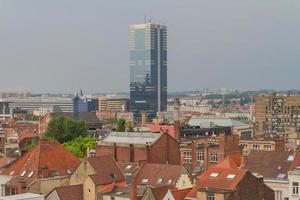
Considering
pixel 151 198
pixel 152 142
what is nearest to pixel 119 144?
pixel 152 142

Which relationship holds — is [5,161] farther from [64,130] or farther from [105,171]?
[64,130]

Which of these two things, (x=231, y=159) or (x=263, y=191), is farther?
(x=231, y=159)

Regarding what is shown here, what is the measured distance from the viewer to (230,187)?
5797cm

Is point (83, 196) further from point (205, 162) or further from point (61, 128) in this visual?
point (61, 128)

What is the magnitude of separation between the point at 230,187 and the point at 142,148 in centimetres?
2759

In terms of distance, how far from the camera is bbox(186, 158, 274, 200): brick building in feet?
189

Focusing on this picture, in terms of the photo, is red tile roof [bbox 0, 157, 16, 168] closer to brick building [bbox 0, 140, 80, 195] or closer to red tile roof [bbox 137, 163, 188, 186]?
brick building [bbox 0, 140, 80, 195]

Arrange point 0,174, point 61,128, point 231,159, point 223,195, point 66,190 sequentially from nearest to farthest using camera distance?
point 223,195 < point 66,190 < point 231,159 < point 0,174 < point 61,128

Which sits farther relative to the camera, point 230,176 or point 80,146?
point 80,146

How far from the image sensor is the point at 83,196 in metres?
66.6

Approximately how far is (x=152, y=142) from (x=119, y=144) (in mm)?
5309

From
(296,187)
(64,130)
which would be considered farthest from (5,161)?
(296,187)

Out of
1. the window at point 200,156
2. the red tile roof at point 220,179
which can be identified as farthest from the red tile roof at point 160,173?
the window at point 200,156

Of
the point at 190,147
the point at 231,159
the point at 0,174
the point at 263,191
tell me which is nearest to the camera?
the point at 263,191
